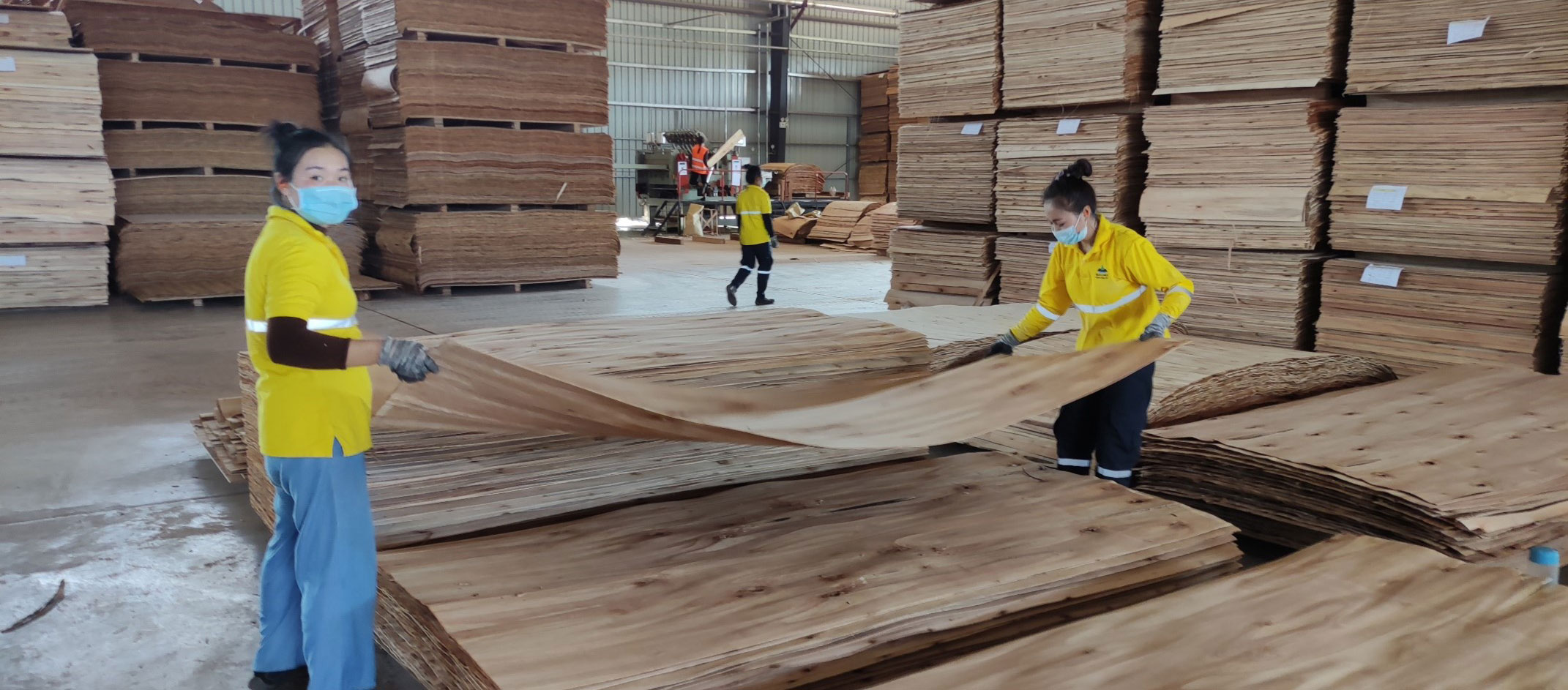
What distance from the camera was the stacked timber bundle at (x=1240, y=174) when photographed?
19.9ft

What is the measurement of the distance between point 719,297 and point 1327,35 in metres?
7.36

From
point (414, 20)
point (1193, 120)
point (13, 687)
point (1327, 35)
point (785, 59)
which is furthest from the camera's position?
point (785, 59)

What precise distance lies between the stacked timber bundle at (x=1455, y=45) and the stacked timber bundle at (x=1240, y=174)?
390mm

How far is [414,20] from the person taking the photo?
10.6 meters

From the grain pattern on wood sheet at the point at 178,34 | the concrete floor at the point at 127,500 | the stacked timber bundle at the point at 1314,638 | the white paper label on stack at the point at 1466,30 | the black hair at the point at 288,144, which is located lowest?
the concrete floor at the point at 127,500

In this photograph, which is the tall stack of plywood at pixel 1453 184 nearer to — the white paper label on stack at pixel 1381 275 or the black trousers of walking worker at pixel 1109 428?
the white paper label on stack at pixel 1381 275

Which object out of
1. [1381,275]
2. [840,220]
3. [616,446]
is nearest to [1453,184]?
[1381,275]

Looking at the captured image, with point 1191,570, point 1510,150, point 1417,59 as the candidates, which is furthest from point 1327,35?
point 1191,570

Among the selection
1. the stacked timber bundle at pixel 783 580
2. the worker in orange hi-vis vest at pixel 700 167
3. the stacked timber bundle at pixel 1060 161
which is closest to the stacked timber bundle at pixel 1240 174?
the stacked timber bundle at pixel 1060 161

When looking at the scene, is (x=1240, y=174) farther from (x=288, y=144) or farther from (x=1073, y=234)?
(x=288, y=144)

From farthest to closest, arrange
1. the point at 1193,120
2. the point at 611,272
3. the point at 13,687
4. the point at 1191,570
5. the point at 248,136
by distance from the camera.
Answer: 1. the point at 611,272
2. the point at 248,136
3. the point at 1193,120
4. the point at 1191,570
5. the point at 13,687

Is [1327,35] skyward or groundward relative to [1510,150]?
skyward

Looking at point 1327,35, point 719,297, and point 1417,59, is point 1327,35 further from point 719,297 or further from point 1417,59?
point 719,297

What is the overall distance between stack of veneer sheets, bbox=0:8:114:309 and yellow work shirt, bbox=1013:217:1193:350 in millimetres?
9292
